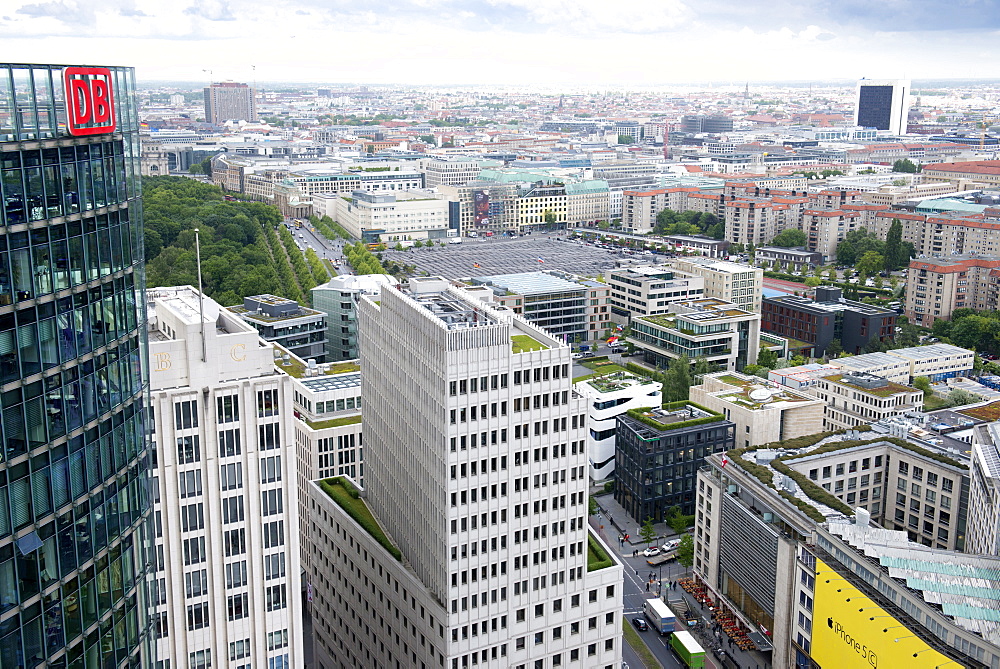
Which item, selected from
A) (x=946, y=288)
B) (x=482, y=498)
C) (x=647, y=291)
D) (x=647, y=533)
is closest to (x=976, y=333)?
(x=946, y=288)

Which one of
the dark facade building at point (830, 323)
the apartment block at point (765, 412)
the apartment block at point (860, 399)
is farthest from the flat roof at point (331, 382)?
the dark facade building at point (830, 323)

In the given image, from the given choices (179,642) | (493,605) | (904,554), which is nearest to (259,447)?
(179,642)

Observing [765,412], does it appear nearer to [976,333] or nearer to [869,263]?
[976,333]

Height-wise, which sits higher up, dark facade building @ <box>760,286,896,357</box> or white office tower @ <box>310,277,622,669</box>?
white office tower @ <box>310,277,622,669</box>

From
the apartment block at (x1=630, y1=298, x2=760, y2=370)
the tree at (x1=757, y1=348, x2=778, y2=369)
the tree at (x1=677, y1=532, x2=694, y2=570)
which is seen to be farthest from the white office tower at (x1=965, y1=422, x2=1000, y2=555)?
the tree at (x1=757, y1=348, x2=778, y2=369)

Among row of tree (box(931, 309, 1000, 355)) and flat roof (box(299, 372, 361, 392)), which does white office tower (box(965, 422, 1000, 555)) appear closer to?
flat roof (box(299, 372, 361, 392))

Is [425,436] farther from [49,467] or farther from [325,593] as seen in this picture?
[49,467]
